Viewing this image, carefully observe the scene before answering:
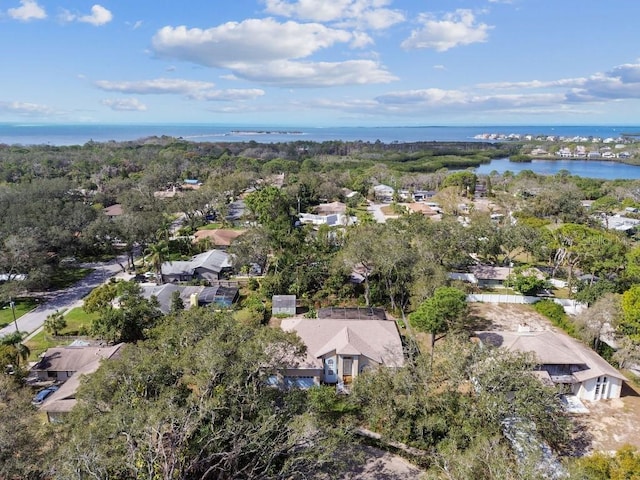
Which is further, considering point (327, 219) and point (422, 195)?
point (422, 195)

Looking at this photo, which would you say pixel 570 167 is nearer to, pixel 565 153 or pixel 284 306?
pixel 565 153

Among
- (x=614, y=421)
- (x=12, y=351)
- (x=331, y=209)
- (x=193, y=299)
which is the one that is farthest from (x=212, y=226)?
(x=614, y=421)

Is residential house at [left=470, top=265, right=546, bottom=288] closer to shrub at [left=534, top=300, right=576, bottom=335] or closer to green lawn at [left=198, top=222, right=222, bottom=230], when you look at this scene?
shrub at [left=534, top=300, right=576, bottom=335]

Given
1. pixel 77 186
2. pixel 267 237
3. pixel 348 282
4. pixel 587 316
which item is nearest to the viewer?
pixel 587 316

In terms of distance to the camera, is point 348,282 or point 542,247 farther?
point 542,247

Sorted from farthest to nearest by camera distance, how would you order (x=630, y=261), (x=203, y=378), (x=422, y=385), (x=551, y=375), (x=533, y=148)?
(x=533, y=148) → (x=630, y=261) → (x=551, y=375) → (x=422, y=385) → (x=203, y=378)

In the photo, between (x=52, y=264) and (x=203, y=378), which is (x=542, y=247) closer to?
(x=203, y=378)

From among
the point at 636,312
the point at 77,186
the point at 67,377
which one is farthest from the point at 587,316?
the point at 77,186
